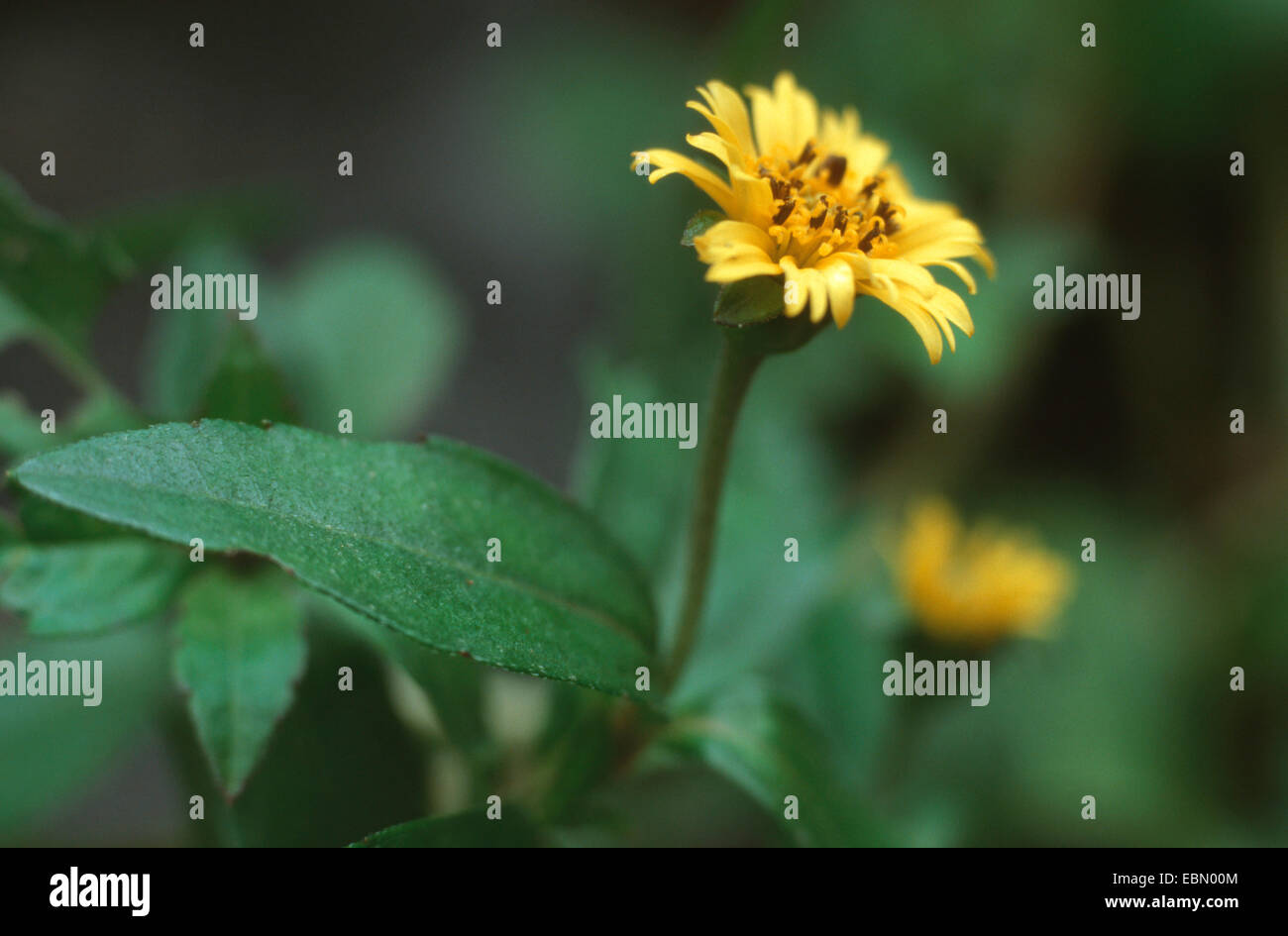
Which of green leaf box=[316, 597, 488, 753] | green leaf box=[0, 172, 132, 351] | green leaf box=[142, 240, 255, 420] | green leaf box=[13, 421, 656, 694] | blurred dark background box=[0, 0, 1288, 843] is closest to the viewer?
green leaf box=[13, 421, 656, 694]

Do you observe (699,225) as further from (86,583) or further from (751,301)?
(86,583)

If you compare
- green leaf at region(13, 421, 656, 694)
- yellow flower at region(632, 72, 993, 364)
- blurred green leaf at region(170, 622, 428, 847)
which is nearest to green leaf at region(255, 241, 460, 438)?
blurred green leaf at region(170, 622, 428, 847)

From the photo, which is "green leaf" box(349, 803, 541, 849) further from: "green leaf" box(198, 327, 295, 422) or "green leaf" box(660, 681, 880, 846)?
"green leaf" box(198, 327, 295, 422)

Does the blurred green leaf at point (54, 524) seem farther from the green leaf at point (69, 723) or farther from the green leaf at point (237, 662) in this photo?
the green leaf at point (69, 723)

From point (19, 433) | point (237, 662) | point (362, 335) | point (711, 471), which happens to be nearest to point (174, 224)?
point (362, 335)

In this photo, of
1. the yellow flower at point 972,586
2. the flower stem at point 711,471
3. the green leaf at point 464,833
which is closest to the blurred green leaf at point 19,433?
the green leaf at point 464,833

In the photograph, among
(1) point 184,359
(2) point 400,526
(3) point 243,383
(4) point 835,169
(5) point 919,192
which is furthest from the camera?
(5) point 919,192
